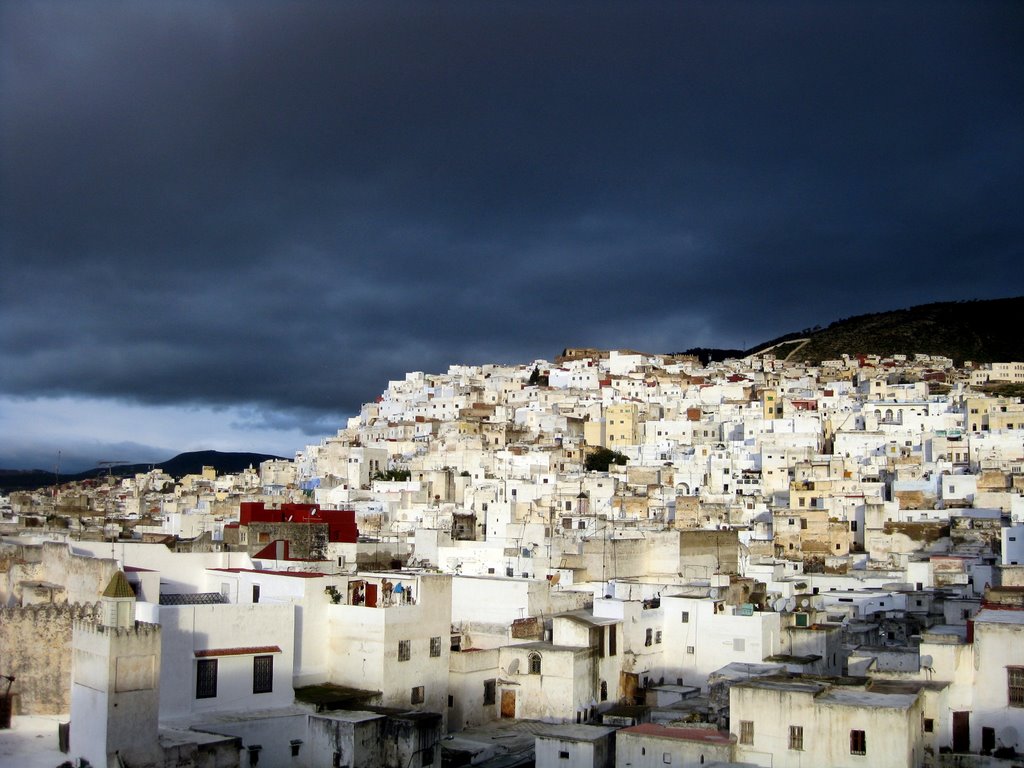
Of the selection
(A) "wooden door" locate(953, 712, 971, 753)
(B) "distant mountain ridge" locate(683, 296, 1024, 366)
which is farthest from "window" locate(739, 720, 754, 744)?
(B) "distant mountain ridge" locate(683, 296, 1024, 366)

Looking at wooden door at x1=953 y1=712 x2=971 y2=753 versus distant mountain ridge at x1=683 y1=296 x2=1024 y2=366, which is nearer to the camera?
wooden door at x1=953 y1=712 x2=971 y2=753

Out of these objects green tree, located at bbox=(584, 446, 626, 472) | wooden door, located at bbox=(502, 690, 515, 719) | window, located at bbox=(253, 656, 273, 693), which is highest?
green tree, located at bbox=(584, 446, 626, 472)

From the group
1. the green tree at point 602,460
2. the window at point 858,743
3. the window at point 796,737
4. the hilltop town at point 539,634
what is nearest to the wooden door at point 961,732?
the hilltop town at point 539,634

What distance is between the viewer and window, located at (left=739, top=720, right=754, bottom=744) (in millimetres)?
15945

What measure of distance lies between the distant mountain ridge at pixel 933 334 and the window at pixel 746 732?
3660 inches

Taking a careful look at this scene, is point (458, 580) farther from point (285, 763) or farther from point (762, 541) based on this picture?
point (762, 541)

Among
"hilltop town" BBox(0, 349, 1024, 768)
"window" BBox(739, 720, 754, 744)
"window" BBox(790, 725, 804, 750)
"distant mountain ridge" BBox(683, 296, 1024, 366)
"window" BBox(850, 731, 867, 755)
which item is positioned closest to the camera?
"window" BBox(850, 731, 867, 755)

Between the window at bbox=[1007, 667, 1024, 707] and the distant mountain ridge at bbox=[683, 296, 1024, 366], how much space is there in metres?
91.8

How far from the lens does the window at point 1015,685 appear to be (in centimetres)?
1555

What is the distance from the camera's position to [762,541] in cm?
4319

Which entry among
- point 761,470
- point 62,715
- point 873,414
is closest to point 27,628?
point 62,715

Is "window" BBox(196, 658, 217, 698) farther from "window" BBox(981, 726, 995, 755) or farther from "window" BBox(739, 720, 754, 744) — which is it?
"window" BBox(981, 726, 995, 755)

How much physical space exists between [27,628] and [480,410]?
226 ft

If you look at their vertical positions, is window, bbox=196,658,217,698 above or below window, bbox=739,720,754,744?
above
